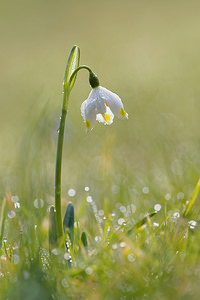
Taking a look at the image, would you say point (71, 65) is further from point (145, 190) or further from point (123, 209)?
point (145, 190)

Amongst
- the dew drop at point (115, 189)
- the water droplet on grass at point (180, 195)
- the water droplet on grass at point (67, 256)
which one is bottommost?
the water droplet on grass at point (67, 256)

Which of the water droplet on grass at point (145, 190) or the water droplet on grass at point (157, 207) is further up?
the water droplet on grass at point (145, 190)

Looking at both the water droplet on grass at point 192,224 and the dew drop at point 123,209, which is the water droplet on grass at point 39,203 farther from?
the water droplet on grass at point 192,224

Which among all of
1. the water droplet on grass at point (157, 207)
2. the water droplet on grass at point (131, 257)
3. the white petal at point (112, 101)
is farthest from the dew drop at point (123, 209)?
the water droplet on grass at point (131, 257)

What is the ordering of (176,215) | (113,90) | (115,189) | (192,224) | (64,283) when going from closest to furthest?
1. (64,283)
2. (192,224)
3. (176,215)
4. (115,189)
5. (113,90)

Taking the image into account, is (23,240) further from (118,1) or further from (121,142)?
(118,1)

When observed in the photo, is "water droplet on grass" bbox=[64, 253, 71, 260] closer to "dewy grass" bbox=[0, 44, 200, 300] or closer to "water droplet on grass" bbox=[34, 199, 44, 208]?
"dewy grass" bbox=[0, 44, 200, 300]

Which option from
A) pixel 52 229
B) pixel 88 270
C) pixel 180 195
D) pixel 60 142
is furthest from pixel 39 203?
pixel 180 195

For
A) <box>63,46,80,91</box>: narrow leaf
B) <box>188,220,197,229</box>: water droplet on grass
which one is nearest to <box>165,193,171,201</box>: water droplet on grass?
<box>188,220,197,229</box>: water droplet on grass
